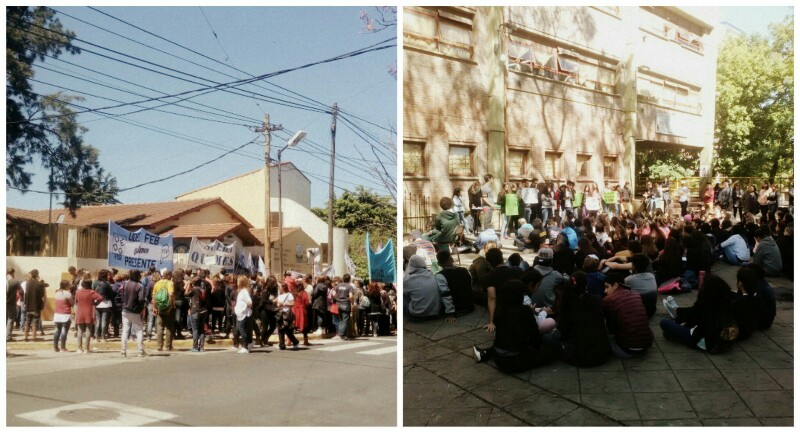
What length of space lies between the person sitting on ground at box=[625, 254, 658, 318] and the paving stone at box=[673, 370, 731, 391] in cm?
59

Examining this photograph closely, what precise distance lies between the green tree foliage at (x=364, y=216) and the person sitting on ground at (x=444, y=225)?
479mm

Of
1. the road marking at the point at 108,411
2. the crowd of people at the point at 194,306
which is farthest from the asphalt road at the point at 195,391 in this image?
the crowd of people at the point at 194,306

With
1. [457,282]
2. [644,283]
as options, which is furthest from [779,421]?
[457,282]

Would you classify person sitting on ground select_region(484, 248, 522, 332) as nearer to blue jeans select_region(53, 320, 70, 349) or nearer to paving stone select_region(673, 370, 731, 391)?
paving stone select_region(673, 370, 731, 391)

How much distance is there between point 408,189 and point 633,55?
2219 mm

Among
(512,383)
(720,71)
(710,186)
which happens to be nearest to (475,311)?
(512,383)

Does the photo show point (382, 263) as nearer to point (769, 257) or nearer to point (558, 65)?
point (558, 65)

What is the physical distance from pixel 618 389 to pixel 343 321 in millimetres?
4959

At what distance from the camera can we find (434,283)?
4.69 m

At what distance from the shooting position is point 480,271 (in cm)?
481

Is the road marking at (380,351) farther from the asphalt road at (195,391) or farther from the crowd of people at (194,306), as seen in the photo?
the crowd of people at (194,306)

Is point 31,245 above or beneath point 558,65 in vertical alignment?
beneath

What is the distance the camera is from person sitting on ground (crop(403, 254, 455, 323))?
4641mm
